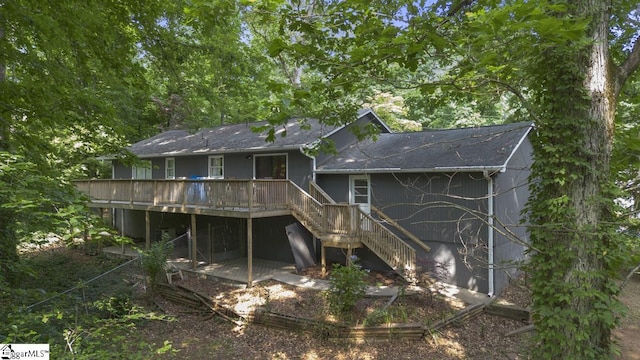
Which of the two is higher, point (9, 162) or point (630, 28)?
point (630, 28)

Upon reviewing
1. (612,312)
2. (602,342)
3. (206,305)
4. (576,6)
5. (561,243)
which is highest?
(576,6)

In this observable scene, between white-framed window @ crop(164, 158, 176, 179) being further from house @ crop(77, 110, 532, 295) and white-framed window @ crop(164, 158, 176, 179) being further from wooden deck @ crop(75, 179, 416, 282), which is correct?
wooden deck @ crop(75, 179, 416, 282)

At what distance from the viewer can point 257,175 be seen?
13750 millimetres

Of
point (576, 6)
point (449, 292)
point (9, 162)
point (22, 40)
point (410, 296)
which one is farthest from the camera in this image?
point (449, 292)

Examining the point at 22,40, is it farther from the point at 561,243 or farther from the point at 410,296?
the point at 410,296

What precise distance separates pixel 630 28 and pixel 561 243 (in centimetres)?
295

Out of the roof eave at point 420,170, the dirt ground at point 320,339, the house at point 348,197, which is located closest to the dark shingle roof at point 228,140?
the house at point 348,197

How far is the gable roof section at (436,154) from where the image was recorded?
9414 mm

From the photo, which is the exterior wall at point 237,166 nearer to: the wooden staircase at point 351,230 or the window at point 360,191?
the wooden staircase at point 351,230

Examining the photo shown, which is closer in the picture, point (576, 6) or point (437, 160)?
point (576, 6)

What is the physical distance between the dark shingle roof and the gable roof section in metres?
1.36

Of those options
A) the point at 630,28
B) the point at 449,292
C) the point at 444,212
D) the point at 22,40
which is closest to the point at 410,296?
the point at 449,292

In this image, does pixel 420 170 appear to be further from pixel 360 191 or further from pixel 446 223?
pixel 360 191

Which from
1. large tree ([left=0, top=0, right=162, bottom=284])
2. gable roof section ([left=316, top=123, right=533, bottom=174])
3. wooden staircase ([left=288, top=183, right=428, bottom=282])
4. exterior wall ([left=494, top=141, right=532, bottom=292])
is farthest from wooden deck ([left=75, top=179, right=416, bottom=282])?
large tree ([left=0, top=0, right=162, bottom=284])
